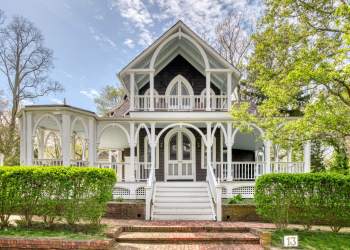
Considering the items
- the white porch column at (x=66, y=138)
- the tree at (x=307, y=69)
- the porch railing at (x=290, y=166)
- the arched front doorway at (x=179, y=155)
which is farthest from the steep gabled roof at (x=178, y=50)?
the porch railing at (x=290, y=166)

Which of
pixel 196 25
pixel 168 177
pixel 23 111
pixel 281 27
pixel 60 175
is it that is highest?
pixel 196 25

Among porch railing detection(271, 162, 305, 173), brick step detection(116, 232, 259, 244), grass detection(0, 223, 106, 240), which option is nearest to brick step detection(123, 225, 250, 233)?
brick step detection(116, 232, 259, 244)

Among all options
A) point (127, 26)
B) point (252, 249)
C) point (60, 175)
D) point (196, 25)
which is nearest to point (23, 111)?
point (60, 175)

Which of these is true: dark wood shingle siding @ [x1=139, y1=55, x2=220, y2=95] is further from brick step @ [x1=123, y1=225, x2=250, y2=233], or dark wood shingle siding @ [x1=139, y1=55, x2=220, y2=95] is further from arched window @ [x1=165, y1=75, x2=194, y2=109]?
brick step @ [x1=123, y1=225, x2=250, y2=233]

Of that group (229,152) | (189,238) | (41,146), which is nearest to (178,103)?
(229,152)

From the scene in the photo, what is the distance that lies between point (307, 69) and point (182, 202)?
697 cm

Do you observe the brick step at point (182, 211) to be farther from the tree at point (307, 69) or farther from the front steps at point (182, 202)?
the tree at point (307, 69)

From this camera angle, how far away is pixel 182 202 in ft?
38.1

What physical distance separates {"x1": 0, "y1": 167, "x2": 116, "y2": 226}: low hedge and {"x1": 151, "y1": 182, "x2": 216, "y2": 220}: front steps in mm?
3165

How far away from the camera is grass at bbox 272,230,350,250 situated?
25.1 feet

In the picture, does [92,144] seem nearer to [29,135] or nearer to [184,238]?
[29,135]

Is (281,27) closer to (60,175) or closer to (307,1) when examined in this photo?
(307,1)

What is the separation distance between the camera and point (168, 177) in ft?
48.5

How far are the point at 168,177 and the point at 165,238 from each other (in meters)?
6.51
